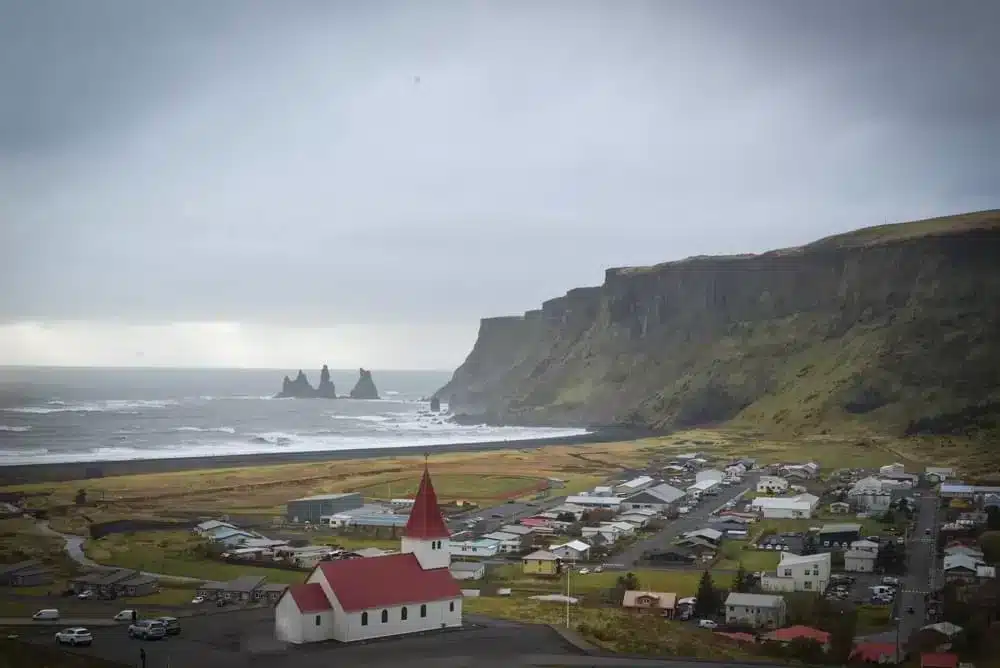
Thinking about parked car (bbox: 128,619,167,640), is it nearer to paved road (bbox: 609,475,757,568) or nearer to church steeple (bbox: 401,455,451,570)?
church steeple (bbox: 401,455,451,570)

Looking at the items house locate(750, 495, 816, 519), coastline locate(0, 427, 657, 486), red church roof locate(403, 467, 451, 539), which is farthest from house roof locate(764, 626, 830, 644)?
coastline locate(0, 427, 657, 486)

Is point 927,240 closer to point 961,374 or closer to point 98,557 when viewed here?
point 961,374

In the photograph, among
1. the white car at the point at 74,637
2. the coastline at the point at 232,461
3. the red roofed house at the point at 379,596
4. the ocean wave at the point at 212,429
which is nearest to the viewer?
the white car at the point at 74,637

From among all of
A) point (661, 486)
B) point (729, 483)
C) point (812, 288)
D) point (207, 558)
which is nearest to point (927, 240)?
point (812, 288)

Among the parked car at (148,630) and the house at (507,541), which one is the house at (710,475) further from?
the parked car at (148,630)

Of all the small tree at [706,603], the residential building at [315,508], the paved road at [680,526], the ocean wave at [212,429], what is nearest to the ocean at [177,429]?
the ocean wave at [212,429]

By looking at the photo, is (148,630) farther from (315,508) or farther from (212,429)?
(212,429)
